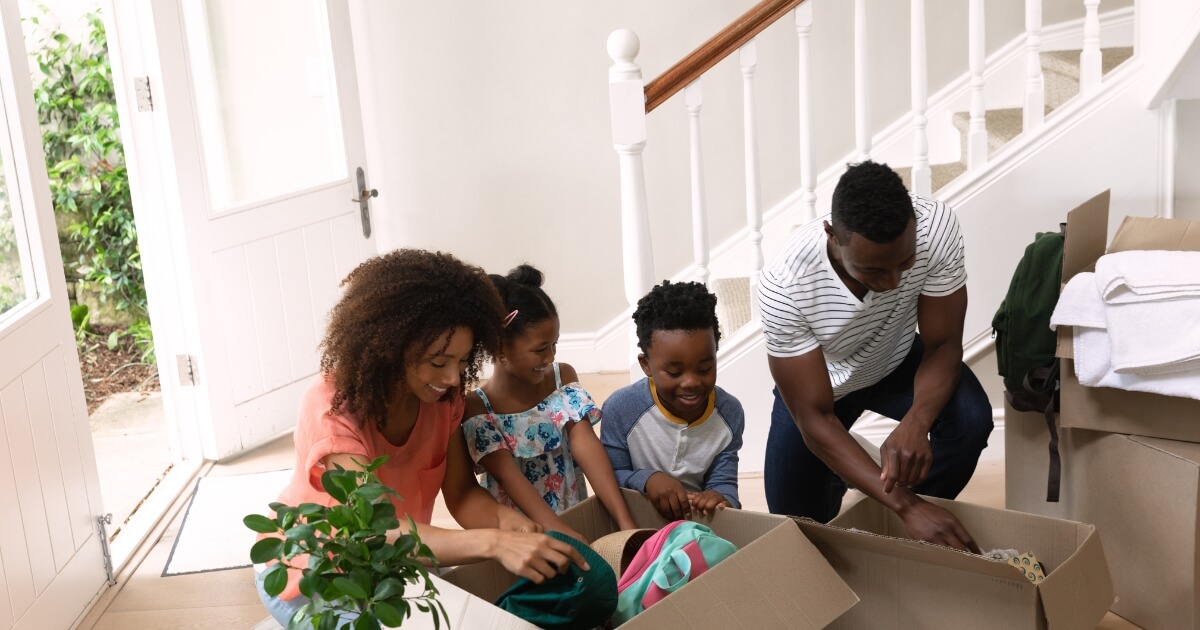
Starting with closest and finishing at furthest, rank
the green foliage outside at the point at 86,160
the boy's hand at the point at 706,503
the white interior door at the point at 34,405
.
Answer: the boy's hand at the point at 706,503, the white interior door at the point at 34,405, the green foliage outside at the point at 86,160

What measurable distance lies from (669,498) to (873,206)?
1.91 ft

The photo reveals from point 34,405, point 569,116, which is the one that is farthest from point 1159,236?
point 34,405

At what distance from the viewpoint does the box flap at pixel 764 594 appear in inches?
Result: 49.1

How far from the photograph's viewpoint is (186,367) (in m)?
3.46

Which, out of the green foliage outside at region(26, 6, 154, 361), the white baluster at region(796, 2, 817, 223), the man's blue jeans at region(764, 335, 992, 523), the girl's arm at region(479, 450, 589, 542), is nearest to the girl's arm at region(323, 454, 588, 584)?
the girl's arm at region(479, 450, 589, 542)

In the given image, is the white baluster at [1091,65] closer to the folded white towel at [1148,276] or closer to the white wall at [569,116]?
the folded white towel at [1148,276]

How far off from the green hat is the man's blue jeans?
0.93m

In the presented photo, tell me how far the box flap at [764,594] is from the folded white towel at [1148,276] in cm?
92

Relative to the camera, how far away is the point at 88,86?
4.74 metres

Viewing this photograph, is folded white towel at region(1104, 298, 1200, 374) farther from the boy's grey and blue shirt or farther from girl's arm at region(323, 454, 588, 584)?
girl's arm at region(323, 454, 588, 584)

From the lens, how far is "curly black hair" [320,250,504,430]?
1.54 meters

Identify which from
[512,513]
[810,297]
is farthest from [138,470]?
[810,297]

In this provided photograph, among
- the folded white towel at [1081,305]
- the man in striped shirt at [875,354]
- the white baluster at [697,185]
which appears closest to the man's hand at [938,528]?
the man in striped shirt at [875,354]

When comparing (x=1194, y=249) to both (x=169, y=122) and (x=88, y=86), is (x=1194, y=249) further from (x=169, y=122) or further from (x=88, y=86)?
(x=88, y=86)
